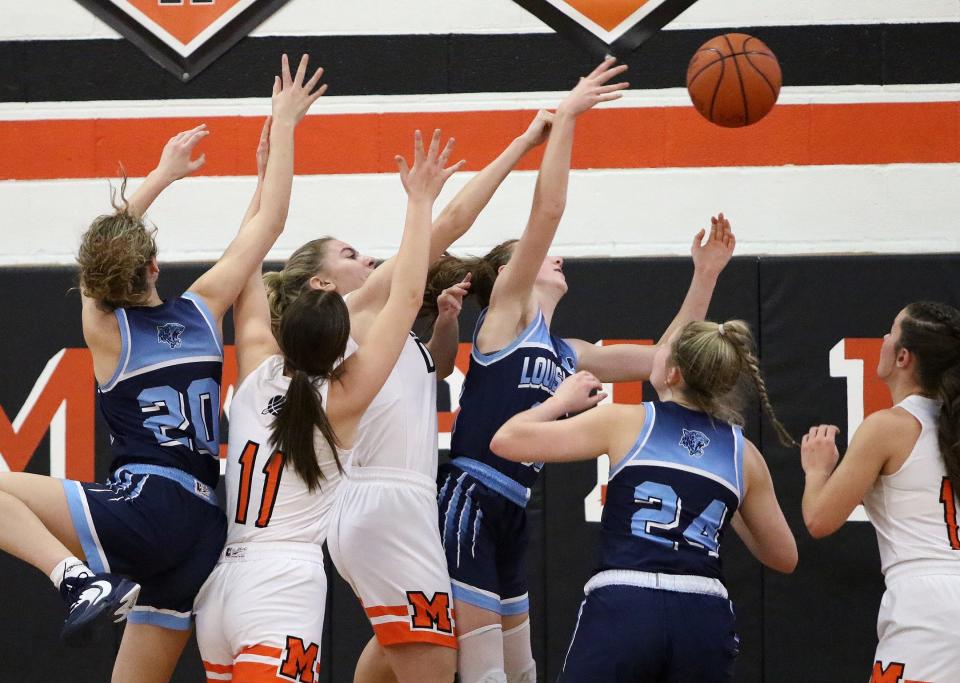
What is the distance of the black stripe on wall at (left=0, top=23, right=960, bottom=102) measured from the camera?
6668 millimetres

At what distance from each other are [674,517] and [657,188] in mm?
3391

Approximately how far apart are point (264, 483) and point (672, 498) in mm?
1286

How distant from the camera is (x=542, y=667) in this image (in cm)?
646

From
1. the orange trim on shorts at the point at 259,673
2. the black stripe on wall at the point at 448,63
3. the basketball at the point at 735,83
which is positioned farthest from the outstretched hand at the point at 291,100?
the black stripe on wall at the point at 448,63

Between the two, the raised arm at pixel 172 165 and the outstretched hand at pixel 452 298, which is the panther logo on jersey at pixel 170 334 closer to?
the raised arm at pixel 172 165

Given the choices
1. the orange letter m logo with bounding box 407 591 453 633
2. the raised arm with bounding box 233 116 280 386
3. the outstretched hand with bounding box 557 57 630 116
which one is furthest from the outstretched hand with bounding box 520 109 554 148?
the orange letter m logo with bounding box 407 591 453 633

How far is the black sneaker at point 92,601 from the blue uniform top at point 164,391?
0.51 metres

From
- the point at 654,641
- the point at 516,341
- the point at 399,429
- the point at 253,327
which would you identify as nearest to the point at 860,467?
the point at 654,641

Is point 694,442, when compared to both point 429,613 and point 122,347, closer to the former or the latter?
point 429,613

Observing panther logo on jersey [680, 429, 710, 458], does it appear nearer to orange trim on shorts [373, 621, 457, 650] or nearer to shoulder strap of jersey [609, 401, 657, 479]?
shoulder strap of jersey [609, 401, 657, 479]

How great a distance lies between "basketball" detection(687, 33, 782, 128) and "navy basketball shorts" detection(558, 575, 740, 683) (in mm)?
2318

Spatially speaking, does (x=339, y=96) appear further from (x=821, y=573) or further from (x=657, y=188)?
(x=821, y=573)

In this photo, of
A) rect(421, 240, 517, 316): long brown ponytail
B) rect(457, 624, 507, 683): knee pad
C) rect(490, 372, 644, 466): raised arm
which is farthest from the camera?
rect(421, 240, 517, 316): long brown ponytail

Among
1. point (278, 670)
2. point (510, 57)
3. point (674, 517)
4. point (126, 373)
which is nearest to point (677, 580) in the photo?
point (674, 517)
